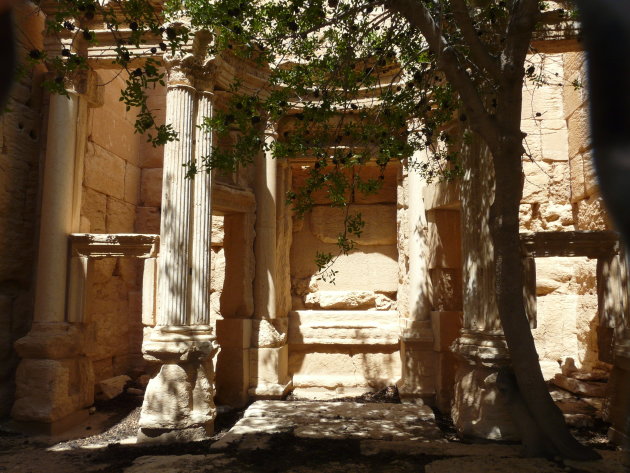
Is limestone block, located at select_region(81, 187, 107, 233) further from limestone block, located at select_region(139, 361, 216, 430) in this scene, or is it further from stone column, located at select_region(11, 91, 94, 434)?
limestone block, located at select_region(139, 361, 216, 430)

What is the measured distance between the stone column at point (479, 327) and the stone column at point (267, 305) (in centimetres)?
321

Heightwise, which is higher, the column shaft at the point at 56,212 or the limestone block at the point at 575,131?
the limestone block at the point at 575,131

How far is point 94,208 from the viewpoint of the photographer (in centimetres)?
916

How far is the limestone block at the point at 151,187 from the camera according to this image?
35.9 feet

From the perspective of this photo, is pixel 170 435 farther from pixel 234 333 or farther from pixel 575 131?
pixel 575 131

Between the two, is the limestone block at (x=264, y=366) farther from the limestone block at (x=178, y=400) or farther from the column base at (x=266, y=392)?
the limestone block at (x=178, y=400)

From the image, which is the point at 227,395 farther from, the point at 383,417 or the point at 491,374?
the point at 491,374

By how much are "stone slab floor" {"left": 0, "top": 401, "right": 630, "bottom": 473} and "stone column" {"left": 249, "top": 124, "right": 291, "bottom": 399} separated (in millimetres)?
1278

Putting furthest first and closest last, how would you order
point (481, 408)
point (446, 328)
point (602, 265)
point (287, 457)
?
point (446, 328)
point (602, 265)
point (481, 408)
point (287, 457)

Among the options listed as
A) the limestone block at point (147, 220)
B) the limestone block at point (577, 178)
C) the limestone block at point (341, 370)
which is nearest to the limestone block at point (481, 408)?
the limestone block at point (341, 370)

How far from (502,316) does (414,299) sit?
414cm

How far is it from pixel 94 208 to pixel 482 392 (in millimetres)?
6906

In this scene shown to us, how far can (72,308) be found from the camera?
7648mm

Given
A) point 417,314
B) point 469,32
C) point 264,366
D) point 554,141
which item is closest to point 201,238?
point 264,366
